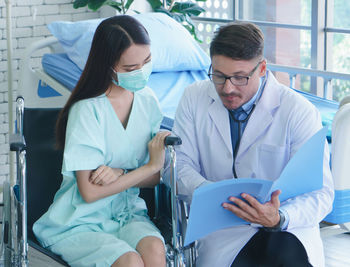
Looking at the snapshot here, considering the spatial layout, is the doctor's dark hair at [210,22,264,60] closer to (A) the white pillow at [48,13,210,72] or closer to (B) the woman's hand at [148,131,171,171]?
(B) the woman's hand at [148,131,171,171]

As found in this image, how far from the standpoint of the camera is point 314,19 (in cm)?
467

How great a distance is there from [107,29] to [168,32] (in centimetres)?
166

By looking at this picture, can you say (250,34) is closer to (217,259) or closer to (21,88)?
(217,259)

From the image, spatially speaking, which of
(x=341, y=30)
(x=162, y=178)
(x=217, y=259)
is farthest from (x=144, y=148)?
(x=341, y=30)

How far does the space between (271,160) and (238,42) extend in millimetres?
393

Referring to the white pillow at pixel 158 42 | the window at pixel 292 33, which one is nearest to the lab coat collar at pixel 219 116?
the white pillow at pixel 158 42

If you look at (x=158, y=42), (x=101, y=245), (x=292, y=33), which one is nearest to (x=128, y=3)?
(x=158, y=42)

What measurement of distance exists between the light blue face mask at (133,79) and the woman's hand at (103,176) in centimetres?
27

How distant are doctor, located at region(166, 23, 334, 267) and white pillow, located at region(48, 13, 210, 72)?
1399 millimetres

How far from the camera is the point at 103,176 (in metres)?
1.84

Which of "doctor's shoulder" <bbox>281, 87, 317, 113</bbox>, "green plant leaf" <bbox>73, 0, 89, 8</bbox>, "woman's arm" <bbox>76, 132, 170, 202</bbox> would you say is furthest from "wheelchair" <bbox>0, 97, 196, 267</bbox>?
"green plant leaf" <bbox>73, 0, 89, 8</bbox>

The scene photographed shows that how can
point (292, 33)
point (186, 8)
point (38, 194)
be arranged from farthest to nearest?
point (292, 33), point (186, 8), point (38, 194)

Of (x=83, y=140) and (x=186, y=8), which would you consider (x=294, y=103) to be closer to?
(x=83, y=140)

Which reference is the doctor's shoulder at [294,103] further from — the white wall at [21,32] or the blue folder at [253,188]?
the white wall at [21,32]
